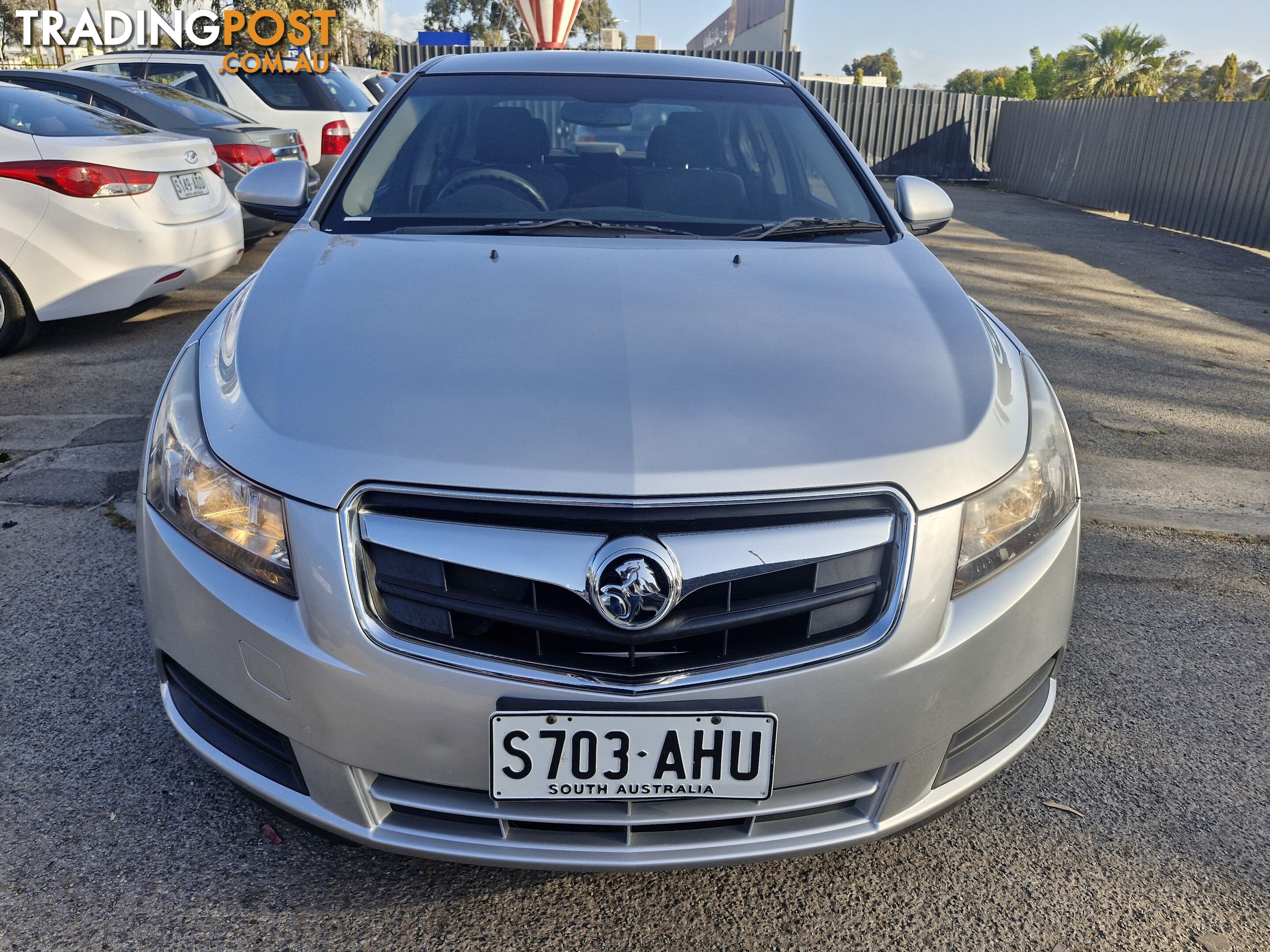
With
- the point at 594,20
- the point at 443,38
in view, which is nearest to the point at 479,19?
the point at 594,20

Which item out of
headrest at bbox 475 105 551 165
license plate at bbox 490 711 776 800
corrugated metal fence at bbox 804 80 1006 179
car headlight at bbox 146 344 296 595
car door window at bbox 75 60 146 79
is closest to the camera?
license plate at bbox 490 711 776 800

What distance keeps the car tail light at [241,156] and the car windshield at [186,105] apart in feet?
0.68

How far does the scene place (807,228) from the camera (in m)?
2.55

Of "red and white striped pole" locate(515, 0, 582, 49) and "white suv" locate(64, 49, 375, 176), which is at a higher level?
"red and white striped pole" locate(515, 0, 582, 49)

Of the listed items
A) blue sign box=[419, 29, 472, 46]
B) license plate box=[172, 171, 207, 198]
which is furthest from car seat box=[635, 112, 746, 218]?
blue sign box=[419, 29, 472, 46]

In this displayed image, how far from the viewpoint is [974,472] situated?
1.60m

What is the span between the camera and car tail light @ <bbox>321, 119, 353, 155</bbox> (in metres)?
8.79

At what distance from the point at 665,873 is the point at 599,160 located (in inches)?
75.5

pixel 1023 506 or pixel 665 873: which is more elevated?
pixel 1023 506

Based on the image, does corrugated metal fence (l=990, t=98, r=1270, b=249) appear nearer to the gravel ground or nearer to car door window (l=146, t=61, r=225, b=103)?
car door window (l=146, t=61, r=225, b=103)

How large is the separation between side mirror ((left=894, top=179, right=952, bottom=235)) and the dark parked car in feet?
15.0

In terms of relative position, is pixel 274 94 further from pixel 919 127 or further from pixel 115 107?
pixel 919 127

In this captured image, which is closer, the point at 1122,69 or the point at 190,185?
the point at 190,185

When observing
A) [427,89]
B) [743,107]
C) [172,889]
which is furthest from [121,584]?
[743,107]
